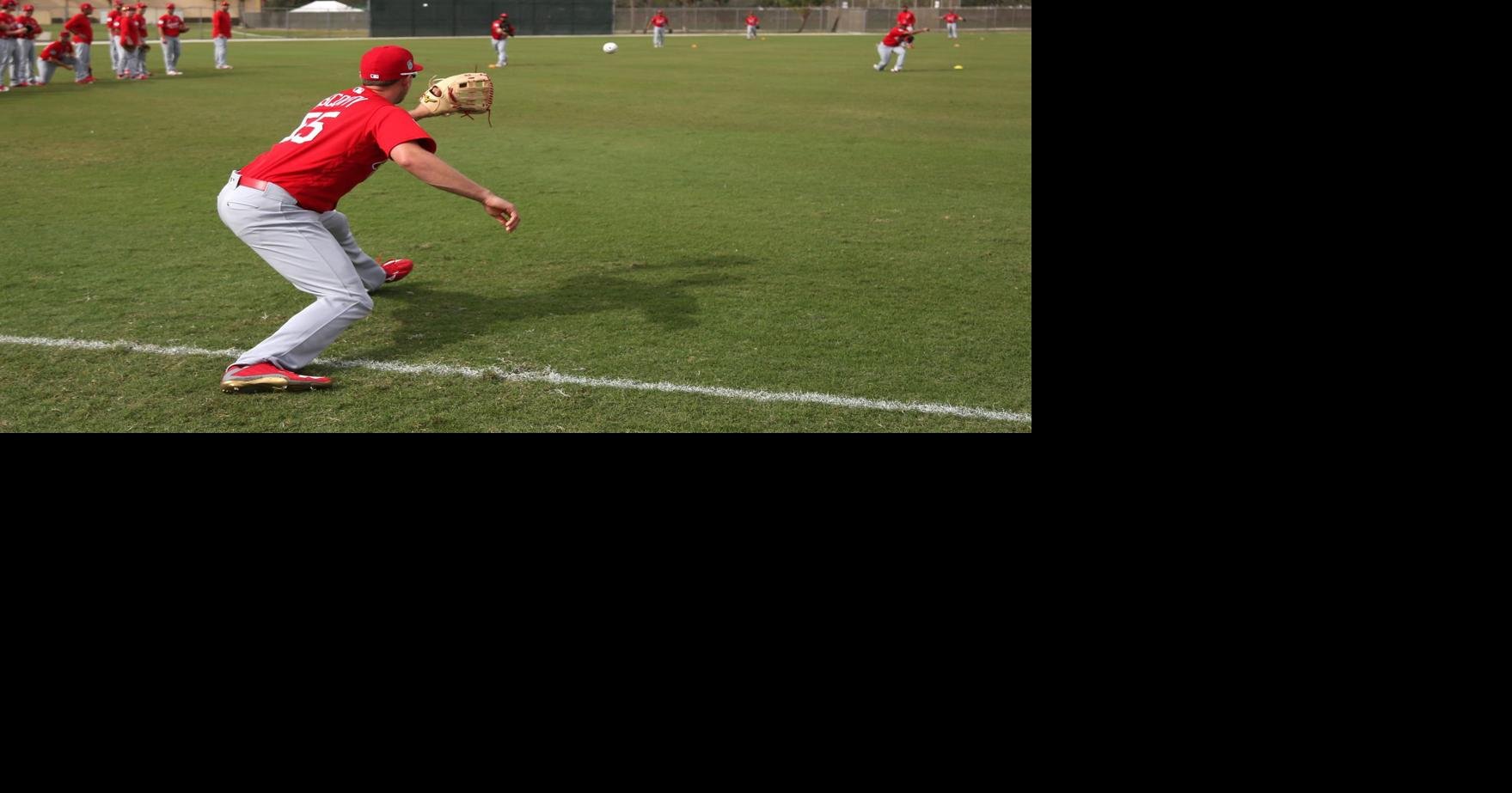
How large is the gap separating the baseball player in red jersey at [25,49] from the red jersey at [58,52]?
31cm

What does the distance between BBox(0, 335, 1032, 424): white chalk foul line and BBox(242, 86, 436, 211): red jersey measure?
35.4 inches

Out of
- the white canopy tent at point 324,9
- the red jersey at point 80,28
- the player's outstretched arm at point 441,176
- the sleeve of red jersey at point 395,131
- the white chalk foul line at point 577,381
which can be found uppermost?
the white canopy tent at point 324,9

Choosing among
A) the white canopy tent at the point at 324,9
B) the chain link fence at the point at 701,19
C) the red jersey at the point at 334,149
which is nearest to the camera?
the red jersey at the point at 334,149

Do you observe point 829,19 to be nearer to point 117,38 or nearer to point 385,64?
point 117,38

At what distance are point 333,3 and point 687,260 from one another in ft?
240

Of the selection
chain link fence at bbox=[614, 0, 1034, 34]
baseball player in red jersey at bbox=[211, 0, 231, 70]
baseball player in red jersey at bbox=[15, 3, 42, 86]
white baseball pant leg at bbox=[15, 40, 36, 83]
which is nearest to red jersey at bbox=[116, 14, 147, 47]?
baseball player in red jersey at bbox=[15, 3, 42, 86]

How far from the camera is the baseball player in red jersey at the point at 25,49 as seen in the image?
24797 millimetres

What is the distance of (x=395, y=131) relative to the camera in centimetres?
575

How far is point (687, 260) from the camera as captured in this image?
8.85m

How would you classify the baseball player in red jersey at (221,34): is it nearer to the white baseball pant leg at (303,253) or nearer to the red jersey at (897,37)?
the red jersey at (897,37)

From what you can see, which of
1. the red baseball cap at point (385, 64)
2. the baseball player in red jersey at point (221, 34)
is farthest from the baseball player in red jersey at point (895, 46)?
the red baseball cap at point (385, 64)

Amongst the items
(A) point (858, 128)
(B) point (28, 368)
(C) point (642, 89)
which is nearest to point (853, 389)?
(B) point (28, 368)

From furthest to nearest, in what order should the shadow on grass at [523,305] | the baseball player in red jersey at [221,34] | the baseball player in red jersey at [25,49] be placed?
the baseball player in red jersey at [221,34]
the baseball player in red jersey at [25,49]
the shadow on grass at [523,305]

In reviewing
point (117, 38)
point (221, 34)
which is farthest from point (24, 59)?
point (221, 34)
